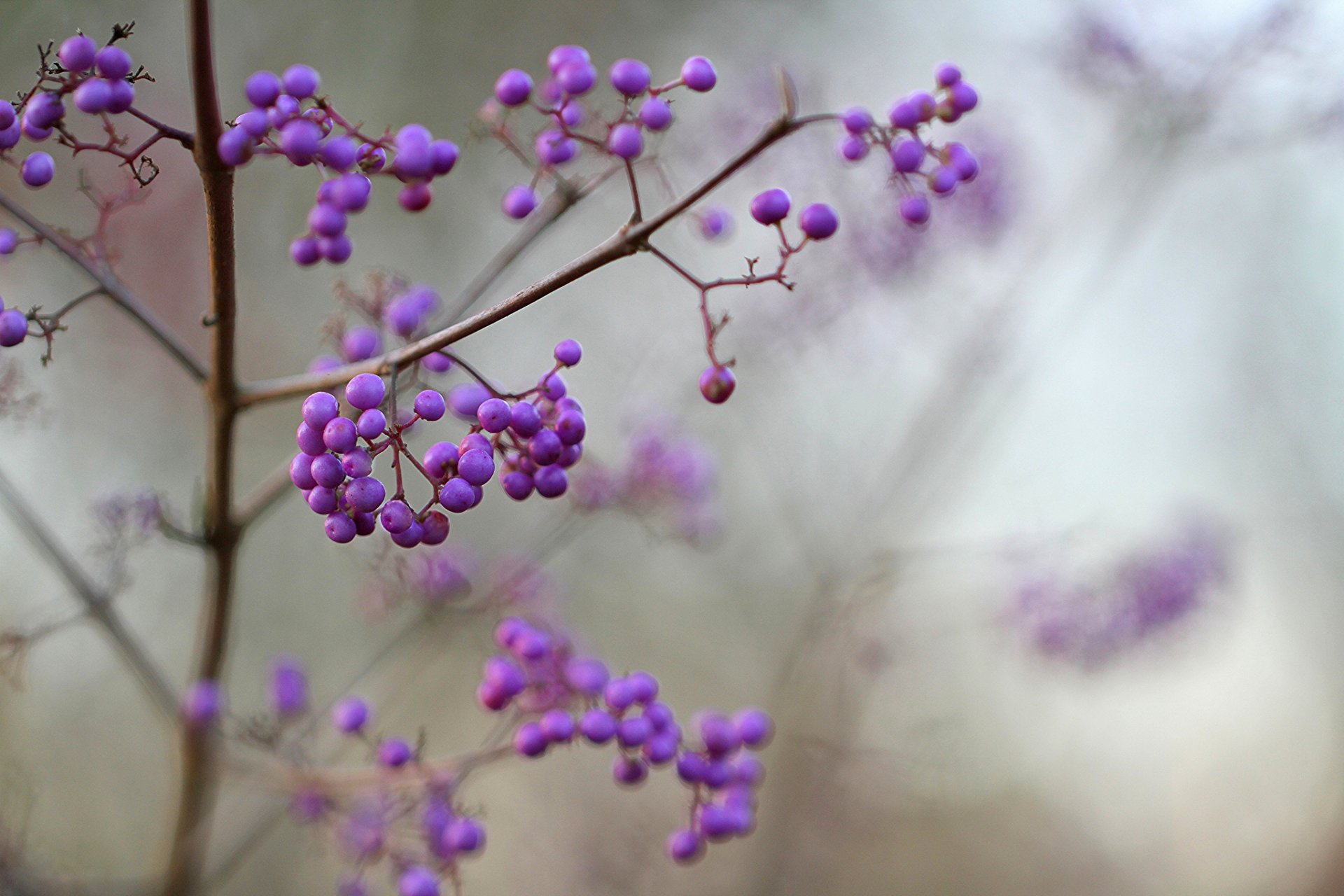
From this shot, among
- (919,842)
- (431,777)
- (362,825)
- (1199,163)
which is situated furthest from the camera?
(919,842)

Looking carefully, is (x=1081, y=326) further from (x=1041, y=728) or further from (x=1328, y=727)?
(x=1328, y=727)

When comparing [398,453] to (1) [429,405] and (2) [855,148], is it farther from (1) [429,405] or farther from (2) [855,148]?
(2) [855,148]

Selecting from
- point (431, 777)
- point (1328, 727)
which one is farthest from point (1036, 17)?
point (1328, 727)

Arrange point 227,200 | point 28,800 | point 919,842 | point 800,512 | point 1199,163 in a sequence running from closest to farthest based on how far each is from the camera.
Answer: point 227,200
point 28,800
point 1199,163
point 800,512
point 919,842

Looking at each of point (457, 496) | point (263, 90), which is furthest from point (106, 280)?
point (457, 496)

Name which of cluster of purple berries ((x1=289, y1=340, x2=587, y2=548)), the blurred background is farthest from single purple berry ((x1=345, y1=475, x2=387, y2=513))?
the blurred background

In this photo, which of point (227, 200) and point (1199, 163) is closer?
point (227, 200)
